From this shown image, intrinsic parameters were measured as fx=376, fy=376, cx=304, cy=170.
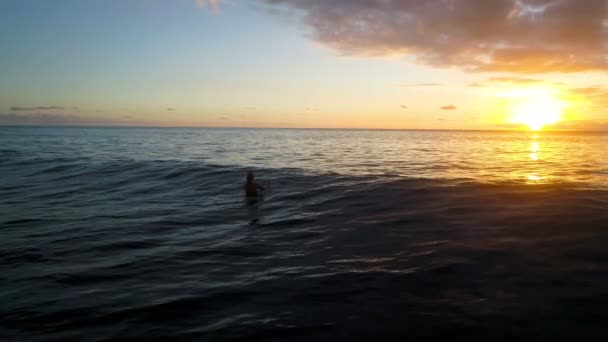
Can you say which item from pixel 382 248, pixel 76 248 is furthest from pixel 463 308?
pixel 76 248

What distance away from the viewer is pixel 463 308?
766 centimetres

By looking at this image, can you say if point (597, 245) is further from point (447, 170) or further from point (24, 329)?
point (447, 170)

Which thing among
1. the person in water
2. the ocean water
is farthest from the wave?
the person in water

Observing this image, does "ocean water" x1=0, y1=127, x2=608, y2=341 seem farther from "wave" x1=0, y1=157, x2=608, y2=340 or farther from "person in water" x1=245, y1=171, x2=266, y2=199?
"person in water" x1=245, y1=171, x2=266, y2=199

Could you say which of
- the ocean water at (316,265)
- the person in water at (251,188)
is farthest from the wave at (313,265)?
the person in water at (251,188)

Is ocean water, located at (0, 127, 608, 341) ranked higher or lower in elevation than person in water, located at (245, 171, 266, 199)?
lower

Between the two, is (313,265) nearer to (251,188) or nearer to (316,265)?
(316,265)

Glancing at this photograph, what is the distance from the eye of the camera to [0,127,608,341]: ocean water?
716cm

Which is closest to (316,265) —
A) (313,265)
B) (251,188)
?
(313,265)

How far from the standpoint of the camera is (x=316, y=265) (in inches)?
406

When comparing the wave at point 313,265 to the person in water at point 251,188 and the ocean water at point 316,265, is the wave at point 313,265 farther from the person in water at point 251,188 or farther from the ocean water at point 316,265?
the person in water at point 251,188

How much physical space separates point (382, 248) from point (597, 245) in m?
6.35

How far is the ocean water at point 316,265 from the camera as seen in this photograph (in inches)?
282

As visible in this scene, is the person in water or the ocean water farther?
the person in water
